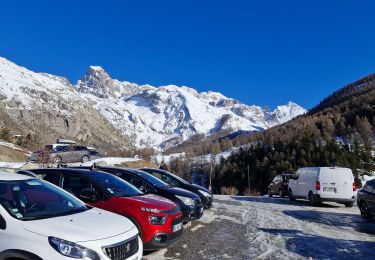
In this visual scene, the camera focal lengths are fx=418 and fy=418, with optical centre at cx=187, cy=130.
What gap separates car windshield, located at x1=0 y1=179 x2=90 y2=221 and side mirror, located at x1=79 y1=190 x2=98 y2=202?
4.74 feet

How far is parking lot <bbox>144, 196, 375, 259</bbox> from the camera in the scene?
318 inches

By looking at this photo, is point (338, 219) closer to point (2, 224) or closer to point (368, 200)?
point (368, 200)

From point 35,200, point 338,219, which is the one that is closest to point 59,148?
point 338,219

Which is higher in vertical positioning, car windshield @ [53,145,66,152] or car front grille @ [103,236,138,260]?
car windshield @ [53,145,66,152]

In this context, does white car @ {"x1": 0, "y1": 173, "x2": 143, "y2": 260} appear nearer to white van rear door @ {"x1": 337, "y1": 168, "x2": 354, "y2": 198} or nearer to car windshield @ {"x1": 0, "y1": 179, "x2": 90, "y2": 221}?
car windshield @ {"x1": 0, "y1": 179, "x2": 90, "y2": 221}

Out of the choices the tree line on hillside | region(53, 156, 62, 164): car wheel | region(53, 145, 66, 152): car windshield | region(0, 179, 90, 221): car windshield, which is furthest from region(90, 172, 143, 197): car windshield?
the tree line on hillside

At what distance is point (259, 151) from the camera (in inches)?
4380

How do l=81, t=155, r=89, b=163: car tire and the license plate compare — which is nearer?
the license plate

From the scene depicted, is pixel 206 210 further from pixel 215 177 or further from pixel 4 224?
pixel 215 177

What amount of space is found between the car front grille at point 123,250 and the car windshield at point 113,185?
8.13ft

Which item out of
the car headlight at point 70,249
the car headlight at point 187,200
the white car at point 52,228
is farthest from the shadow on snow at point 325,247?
the car headlight at point 70,249

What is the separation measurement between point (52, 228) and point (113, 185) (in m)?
3.63

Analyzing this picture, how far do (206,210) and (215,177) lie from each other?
92482mm

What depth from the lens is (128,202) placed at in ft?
25.6
